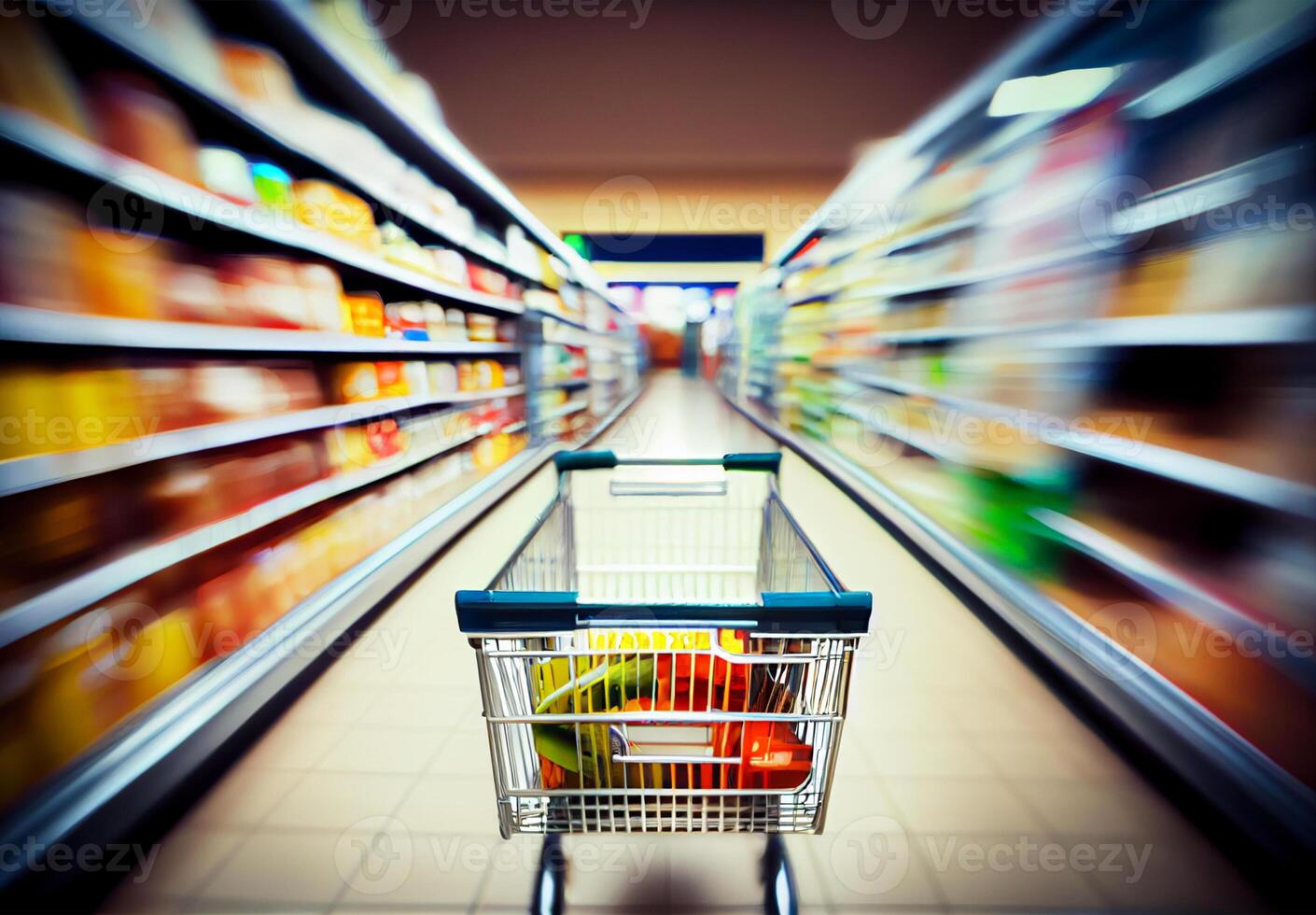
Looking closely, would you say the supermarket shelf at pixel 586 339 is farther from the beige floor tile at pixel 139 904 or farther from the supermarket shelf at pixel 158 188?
the beige floor tile at pixel 139 904

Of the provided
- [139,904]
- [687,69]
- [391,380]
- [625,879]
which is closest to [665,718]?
[625,879]

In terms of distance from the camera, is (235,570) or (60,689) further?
(235,570)

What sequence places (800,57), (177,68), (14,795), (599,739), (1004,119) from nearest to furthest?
1. (599,739)
2. (14,795)
3. (177,68)
4. (1004,119)
5. (800,57)

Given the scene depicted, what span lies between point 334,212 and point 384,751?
1.79 m

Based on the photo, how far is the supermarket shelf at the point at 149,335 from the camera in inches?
37.0

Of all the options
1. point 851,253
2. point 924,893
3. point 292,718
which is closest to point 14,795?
point 292,718

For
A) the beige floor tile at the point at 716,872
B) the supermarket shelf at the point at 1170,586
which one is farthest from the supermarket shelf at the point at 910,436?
the beige floor tile at the point at 716,872

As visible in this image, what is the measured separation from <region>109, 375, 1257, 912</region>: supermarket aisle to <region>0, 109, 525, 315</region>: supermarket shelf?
1.34 metres

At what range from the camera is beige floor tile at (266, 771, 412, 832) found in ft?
3.88

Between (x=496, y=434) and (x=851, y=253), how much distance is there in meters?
3.15

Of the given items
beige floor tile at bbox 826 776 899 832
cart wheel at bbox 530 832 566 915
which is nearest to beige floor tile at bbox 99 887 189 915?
cart wheel at bbox 530 832 566 915

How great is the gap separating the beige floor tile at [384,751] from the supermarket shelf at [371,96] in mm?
2071

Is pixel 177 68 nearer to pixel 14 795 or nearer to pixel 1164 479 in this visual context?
pixel 14 795

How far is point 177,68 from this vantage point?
1246mm
